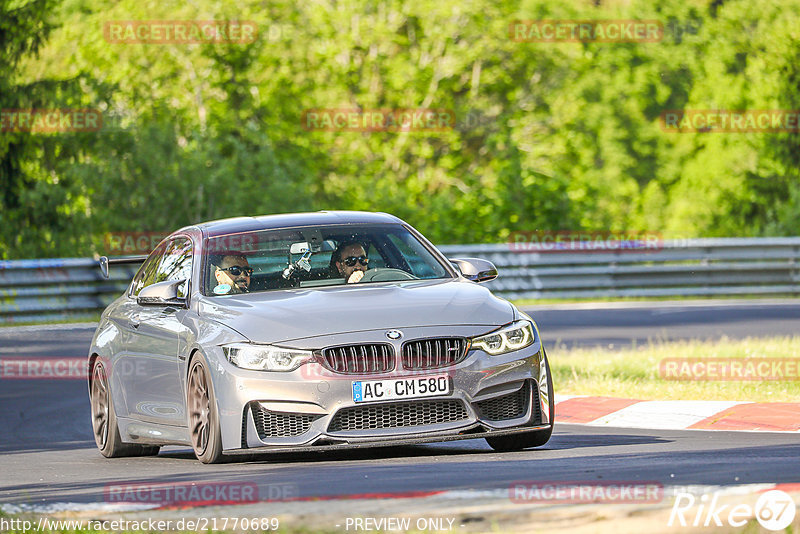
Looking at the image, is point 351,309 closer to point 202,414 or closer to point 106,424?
point 202,414

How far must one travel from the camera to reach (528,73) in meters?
45.2

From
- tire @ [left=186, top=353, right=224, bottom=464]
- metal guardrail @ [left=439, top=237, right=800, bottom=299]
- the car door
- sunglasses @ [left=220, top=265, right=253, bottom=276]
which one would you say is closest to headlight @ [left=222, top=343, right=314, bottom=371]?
tire @ [left=186, top=353, right=224, bottom=464]

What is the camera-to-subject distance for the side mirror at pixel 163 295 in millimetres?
9406

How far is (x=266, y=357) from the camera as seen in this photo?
834cm

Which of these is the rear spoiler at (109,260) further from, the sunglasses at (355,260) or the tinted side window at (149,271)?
the sunglasses at (355,260)

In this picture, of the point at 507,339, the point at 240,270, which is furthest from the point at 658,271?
the point at 507,339

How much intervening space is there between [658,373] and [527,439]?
464 centimetres

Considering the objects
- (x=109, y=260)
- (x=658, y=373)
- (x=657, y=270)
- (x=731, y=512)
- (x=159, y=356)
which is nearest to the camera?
(x=731, y=512)

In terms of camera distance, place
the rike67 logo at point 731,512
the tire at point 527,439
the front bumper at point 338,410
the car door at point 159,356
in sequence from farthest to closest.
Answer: the car door at point 159,356
the tire at point 527,439
the front bumper at point 338,410
the rike67 logo at point 731,512

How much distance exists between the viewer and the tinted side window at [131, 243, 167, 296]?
10724mm

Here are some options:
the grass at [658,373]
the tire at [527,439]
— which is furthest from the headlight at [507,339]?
the grass at [658,373]

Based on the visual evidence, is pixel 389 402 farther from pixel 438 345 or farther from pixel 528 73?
pixel 528 73

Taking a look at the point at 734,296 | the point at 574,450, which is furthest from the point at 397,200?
the point at 574,450

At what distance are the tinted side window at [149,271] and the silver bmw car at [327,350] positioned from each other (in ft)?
2.71
